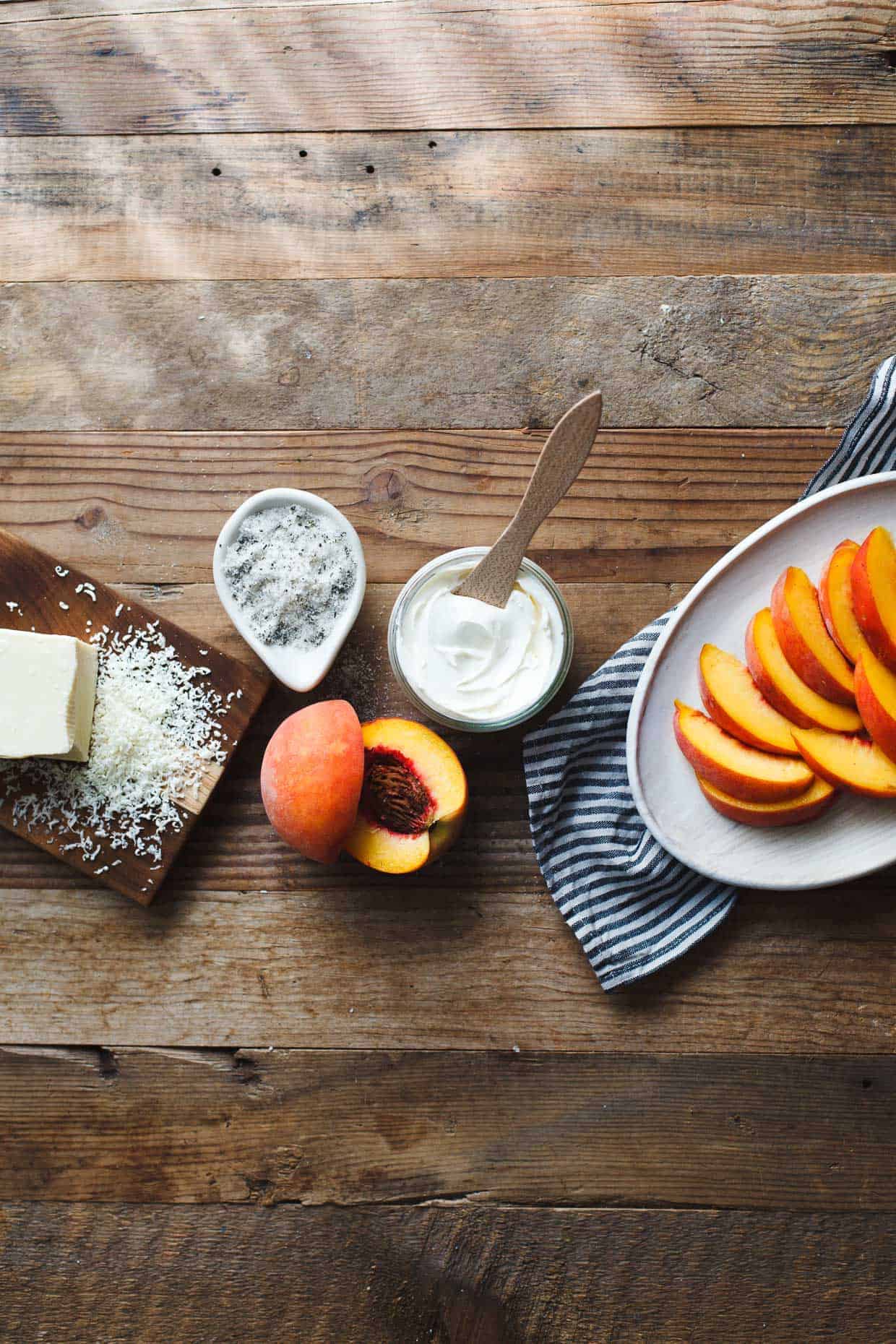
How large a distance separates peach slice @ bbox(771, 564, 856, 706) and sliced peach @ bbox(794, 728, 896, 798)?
0.14ft

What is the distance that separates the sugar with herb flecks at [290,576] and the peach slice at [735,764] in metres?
0.43

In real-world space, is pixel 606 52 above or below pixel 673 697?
above

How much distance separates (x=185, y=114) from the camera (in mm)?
1215

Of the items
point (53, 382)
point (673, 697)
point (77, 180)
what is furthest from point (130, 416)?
point (673, 697)

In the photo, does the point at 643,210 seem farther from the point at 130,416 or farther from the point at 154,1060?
the point at 154,1060

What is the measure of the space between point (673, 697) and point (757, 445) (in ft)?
1.20

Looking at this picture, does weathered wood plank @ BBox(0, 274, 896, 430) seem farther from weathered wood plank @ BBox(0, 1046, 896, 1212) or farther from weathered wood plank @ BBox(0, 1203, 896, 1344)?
weathered wood plank @ BBox(0, 1203, 896, 1344)

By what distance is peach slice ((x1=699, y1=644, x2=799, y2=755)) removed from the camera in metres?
1.01

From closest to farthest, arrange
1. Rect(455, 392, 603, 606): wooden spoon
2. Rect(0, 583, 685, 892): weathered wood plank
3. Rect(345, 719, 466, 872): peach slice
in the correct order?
1. Rect(455, 392, 603, 606): wooden spoon
2. Rect(345, 719, 466, 872): peach slice
3. Rect(0, 583, 685, 892): weathered wood plank

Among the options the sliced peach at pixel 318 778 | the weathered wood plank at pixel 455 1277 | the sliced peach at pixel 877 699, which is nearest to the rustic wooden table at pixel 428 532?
the weathered wood plank at pixel 455 1277

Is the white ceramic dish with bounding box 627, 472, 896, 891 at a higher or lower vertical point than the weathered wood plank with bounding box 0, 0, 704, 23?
lower

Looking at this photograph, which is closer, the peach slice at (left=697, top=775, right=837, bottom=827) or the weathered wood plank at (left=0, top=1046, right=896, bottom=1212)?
the peach slice at (left=697, top=775, right=837, bottom=827)

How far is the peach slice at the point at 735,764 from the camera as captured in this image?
39.4 inches

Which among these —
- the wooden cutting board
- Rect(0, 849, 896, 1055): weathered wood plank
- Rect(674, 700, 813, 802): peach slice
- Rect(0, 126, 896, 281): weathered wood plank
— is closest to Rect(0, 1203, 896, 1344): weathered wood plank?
Rect(0, 849, 896, 1055): weathered wood plank
